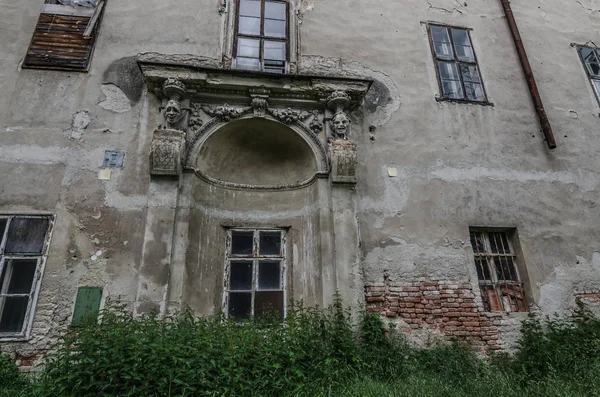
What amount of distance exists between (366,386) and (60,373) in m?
3.04

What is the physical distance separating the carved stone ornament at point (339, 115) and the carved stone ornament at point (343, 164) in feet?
1.16

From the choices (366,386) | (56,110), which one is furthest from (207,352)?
(56,110)

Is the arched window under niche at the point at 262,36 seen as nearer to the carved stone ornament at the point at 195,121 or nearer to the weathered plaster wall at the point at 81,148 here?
the weathered plaster wall at the point at 81,148

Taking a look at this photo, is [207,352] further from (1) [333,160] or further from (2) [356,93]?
(2) [356,93]

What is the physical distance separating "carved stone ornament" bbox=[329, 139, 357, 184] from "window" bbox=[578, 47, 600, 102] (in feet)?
19.6

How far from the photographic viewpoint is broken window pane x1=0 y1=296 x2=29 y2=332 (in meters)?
4.90

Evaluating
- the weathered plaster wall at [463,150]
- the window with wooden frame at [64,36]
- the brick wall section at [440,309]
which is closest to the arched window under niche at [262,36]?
the weathered plaster wall at [463,150]

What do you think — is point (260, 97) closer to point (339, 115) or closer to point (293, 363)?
point (339, 115)

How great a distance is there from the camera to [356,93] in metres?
6.59

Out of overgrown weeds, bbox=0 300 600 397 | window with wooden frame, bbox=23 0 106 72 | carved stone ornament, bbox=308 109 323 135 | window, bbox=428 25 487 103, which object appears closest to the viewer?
overgrown weeds, bbox=0 300 600 397

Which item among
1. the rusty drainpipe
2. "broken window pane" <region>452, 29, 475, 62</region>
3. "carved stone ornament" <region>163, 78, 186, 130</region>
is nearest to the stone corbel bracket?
"carved stone ornament" <region>163, 78, 186, 130</region>

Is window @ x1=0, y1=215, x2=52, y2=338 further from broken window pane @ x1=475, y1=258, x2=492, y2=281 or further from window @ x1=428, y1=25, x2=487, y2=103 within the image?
window @ x1=428, y1=25, x2=487, y2=103

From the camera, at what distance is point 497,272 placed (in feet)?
20.6

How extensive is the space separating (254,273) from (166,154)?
2263mm
